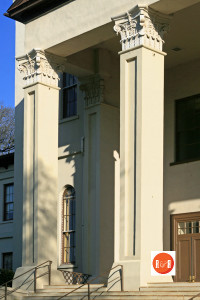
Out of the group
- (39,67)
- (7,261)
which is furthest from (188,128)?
(7,261)

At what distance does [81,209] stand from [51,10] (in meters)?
7.58

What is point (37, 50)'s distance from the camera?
22594 mm

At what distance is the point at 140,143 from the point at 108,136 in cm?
733

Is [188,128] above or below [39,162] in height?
above

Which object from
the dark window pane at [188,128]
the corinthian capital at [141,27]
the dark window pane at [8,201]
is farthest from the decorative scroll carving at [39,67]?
the dark window pane at [8,201]

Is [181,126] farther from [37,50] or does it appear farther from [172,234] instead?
[37,50]

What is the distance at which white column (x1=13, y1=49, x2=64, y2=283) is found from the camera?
22.0 m

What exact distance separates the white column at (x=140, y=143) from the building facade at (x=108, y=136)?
0.03 m

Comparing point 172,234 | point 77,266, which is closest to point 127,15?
point 172,234

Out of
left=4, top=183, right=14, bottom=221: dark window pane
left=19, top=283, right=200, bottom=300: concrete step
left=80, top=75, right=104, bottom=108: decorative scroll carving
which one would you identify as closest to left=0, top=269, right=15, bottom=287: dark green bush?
left=19, top=283, right=200, bottom=300: concrete step

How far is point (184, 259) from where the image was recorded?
23188 millimetres

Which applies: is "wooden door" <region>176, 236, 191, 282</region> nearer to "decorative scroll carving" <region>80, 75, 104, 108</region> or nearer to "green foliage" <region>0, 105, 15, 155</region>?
"decorative scroll carving" <region>80, 75, 104, 108</region>

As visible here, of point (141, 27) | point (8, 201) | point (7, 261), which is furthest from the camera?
point (8, 201)

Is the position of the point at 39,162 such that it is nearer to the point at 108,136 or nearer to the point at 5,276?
the point at 108,136
